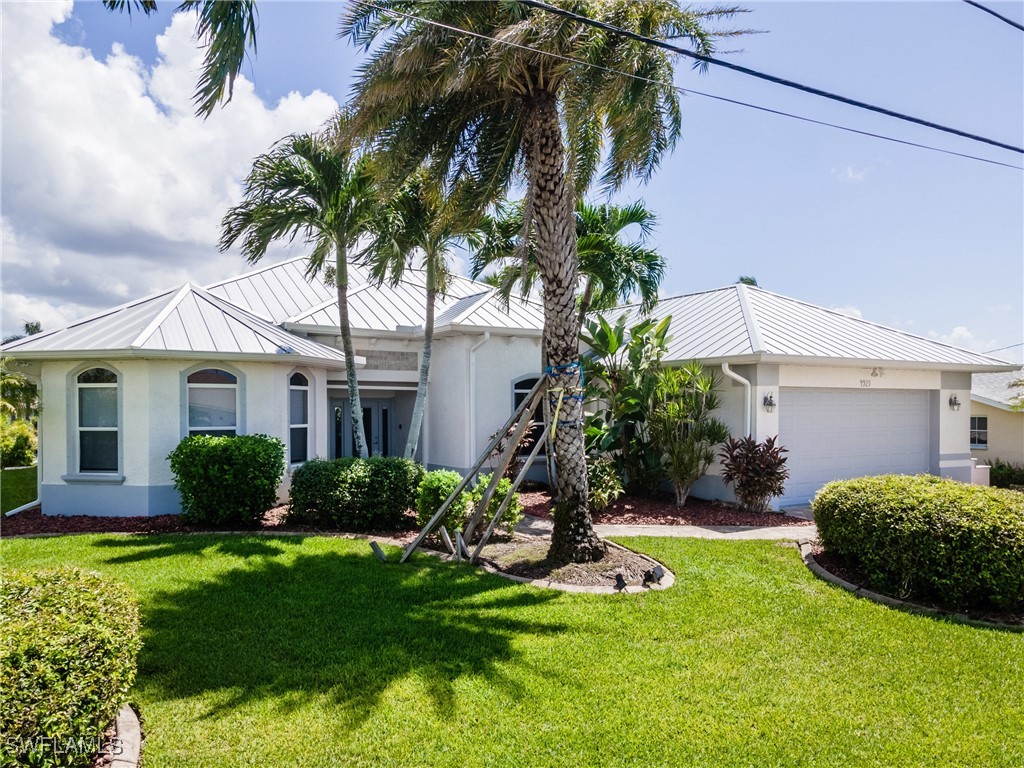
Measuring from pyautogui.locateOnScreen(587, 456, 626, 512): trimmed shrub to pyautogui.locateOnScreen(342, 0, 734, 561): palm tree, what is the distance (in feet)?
12.2

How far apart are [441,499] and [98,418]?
743cm

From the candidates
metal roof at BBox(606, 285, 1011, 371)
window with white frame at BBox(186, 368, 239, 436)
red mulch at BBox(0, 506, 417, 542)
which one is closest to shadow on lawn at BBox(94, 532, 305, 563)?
red mulch at BBox(0, 506, 417, 542)

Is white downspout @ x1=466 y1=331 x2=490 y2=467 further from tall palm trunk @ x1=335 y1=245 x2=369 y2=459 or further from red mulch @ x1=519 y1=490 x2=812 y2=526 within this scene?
tall palm trunk @ x1=335 y1=245 x2=369 y2=459

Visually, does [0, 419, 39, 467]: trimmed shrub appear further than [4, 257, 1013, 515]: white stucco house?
Yes

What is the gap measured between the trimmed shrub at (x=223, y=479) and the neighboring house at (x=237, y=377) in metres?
1.19

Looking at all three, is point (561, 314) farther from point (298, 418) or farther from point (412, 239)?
point (298, 418)

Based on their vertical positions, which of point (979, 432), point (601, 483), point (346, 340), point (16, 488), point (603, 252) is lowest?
point (16, 488)

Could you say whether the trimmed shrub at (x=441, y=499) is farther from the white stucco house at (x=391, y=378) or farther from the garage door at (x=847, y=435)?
the garage door at (x=847, y=435)

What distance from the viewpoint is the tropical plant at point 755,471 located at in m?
12.5

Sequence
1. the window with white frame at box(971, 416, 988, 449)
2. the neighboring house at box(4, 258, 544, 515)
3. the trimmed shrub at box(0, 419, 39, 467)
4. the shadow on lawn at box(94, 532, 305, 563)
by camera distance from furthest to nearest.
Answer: the trimmed shrub at box(0, 419, 39, 467)
the window with white frame at box(971, 416, 988, 449)
the neighboring house at box(4, 258, 544, 515)
the shadow on lawn at box(94, 532, 305, 563)

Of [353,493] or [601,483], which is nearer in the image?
[353,493]

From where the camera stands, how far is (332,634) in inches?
241

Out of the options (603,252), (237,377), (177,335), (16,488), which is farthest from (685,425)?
(16,488)

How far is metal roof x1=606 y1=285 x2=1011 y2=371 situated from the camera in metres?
13.3
